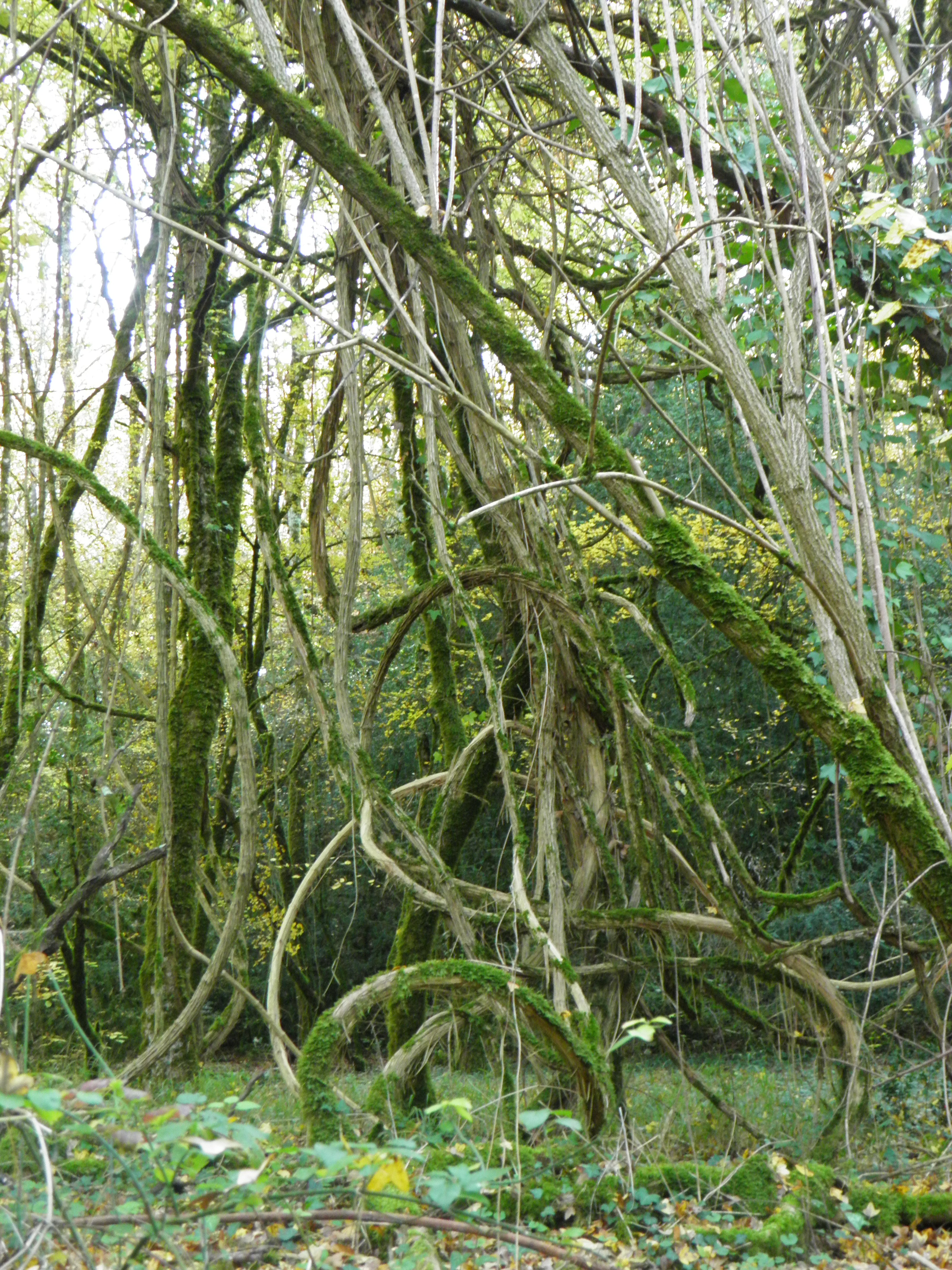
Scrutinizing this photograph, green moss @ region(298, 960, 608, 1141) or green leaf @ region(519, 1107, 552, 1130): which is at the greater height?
green leaf @ region(519, 1107, 552, 1130)

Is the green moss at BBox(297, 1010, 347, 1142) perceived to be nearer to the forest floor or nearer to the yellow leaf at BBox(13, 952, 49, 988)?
the forest floor

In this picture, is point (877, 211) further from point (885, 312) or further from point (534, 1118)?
point (534, 1118)

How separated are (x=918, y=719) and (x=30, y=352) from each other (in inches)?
132

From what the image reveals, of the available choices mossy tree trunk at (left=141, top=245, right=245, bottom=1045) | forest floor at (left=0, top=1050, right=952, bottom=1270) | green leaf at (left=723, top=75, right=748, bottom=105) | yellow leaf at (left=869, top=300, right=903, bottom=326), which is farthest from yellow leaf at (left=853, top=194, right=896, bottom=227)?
mossy tree trunk at (left=141, top=245, right=245, bottom=1045)

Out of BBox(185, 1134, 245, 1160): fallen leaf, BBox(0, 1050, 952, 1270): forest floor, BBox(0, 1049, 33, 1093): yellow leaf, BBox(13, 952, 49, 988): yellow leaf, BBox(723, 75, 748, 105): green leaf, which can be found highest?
BBox(723, 75, 748, 105): green leaf

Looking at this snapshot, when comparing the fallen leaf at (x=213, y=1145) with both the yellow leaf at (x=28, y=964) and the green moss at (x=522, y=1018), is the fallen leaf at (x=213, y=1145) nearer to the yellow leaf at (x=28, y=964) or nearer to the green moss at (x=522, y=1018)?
the yellow leaf at (x=28, y=964)

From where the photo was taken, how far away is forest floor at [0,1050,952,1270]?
109 centimetres

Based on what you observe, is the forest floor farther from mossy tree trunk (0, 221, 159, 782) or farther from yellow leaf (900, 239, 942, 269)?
yellow leaf (900, 239, 942, 269)

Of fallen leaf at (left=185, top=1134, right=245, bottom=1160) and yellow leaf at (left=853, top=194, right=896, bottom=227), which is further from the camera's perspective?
yellow leaf at (left=853, top=194, right=896, bottom=227)

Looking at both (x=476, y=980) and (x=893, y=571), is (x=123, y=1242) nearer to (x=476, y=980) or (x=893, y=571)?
(x=476, y=980)

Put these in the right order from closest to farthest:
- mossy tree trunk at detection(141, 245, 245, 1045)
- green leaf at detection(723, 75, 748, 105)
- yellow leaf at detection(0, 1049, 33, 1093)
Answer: yellow leaf at detection(0, 1049, 33, 1093) → green leaf at detection(723, 75, 748, 105) → mossy tree trunk at detection(141, 245, 245, 1045)

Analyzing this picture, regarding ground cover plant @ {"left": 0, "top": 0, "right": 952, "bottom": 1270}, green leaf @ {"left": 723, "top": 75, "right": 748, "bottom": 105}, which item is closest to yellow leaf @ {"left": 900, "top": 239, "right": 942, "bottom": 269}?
ground cover plant @ {"left": 0, "top": 0, "right": 952, "bottom": 1270}

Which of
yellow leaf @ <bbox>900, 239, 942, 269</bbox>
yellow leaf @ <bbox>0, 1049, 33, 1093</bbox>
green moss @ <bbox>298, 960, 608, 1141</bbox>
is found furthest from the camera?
green moss @ <bbox>298, 960, 608, 1141</bbox>

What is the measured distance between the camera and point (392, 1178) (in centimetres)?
106
